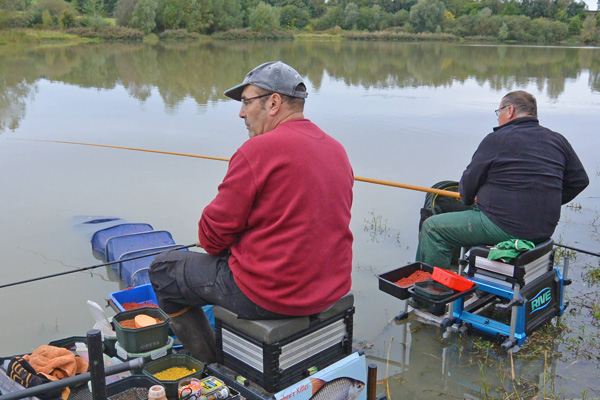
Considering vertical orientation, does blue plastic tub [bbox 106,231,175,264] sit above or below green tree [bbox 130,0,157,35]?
below

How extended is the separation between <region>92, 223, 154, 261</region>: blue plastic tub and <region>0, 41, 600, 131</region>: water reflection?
18.0 ft

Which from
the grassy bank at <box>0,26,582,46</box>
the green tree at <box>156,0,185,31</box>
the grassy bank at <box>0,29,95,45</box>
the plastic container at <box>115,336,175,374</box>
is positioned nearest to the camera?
the plastic container at <box>115,336,175,374</box>

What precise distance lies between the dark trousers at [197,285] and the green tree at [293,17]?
49336mm

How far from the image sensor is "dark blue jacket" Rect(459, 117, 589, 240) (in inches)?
105

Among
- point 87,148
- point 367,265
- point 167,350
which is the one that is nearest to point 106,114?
point 87,148

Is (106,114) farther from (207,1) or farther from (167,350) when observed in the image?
(207,1)

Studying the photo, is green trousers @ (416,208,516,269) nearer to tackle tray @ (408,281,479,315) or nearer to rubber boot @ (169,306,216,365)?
tackle tray @ (408,281,479,315)

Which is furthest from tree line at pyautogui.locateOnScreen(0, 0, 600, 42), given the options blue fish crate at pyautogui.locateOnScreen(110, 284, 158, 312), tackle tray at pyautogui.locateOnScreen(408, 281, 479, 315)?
tackle tray at pyautogui.locateOnScreen(408, 281, 479, 315)

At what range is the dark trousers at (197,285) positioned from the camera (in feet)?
6.02

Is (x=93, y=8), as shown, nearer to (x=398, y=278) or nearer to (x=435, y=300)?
(x=398, y=278)

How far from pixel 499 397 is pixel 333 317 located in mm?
837

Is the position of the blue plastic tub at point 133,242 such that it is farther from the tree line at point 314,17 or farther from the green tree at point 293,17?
the green tree at point 293,17

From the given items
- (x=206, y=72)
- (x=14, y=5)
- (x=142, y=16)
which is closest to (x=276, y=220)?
(x=206, y=72)

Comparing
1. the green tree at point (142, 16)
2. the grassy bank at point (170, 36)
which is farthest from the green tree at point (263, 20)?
the green tree at point (142, 16)
